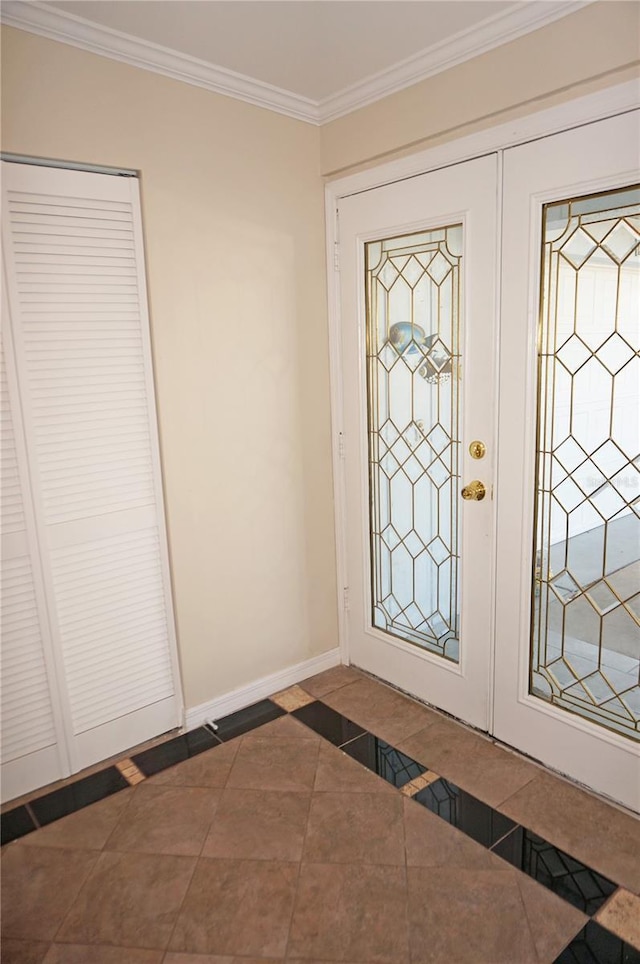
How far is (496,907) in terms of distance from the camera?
5.82ft

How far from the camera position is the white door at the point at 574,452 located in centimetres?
194

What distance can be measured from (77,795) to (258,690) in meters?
0.83

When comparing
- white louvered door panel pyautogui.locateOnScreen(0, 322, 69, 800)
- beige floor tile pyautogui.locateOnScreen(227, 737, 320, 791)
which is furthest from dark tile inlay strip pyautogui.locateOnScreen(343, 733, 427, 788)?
white louvered door panel pyautogui.locateOnScreen(0, 322, 69, 800)

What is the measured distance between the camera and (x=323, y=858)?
1.98 m

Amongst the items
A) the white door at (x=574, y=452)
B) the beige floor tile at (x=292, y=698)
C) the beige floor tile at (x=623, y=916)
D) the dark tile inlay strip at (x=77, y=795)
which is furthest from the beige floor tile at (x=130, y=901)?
the white door at (x=574, y=452)

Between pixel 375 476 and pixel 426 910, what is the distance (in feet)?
5.26

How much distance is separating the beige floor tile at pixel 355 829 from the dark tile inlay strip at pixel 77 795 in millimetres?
730

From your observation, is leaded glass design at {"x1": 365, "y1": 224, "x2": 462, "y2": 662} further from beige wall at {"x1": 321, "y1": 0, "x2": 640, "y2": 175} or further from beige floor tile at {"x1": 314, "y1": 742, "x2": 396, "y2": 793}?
beige floor tile at {"x1": 314, "y1": 742, "x2": 396, "y2": 793}

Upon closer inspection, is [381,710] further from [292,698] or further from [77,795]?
[77,795]

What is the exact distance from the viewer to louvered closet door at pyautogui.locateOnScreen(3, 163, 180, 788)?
213 cm

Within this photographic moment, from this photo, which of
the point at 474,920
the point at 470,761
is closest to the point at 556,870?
the point at 474,920

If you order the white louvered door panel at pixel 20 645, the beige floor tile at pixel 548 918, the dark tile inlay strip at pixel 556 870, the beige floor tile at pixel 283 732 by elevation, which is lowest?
the beige floor tile at pixel 548 918

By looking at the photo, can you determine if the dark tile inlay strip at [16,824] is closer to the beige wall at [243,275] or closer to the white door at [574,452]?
the beige wall at [243,275]

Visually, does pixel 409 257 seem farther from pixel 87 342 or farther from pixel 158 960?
pixel 158 960
